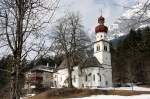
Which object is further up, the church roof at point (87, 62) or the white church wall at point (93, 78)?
the church roof at point (87, 62)

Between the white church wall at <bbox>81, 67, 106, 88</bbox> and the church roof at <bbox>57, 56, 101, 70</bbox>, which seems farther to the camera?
the white church wall at <bbox>81, 67, 106, 88</bbox>

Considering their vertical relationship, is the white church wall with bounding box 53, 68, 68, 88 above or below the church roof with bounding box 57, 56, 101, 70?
below

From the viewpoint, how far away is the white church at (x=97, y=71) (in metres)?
83.4

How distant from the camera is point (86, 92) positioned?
52.8m

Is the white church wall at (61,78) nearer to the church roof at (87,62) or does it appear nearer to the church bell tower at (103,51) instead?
the church roof at (87,62)

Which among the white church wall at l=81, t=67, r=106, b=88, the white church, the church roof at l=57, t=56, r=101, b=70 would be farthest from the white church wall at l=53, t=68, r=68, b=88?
the white church wall at l=81, t=67, r=106, b=88

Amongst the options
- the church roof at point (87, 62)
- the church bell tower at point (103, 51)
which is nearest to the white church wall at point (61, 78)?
the church roof at point (87, 62)

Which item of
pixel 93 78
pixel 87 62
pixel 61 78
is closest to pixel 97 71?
pixel 93 78

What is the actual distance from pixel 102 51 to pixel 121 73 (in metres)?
15.1

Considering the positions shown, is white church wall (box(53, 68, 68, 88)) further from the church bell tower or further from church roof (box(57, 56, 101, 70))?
the church bell tower

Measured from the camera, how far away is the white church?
274 ft

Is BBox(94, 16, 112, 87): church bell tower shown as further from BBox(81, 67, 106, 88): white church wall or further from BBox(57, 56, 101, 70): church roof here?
BBox(81, 67, 106, 88): white church wall

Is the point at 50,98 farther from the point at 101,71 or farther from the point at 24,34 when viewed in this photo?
the point at 24,34

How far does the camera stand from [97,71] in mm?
84750
